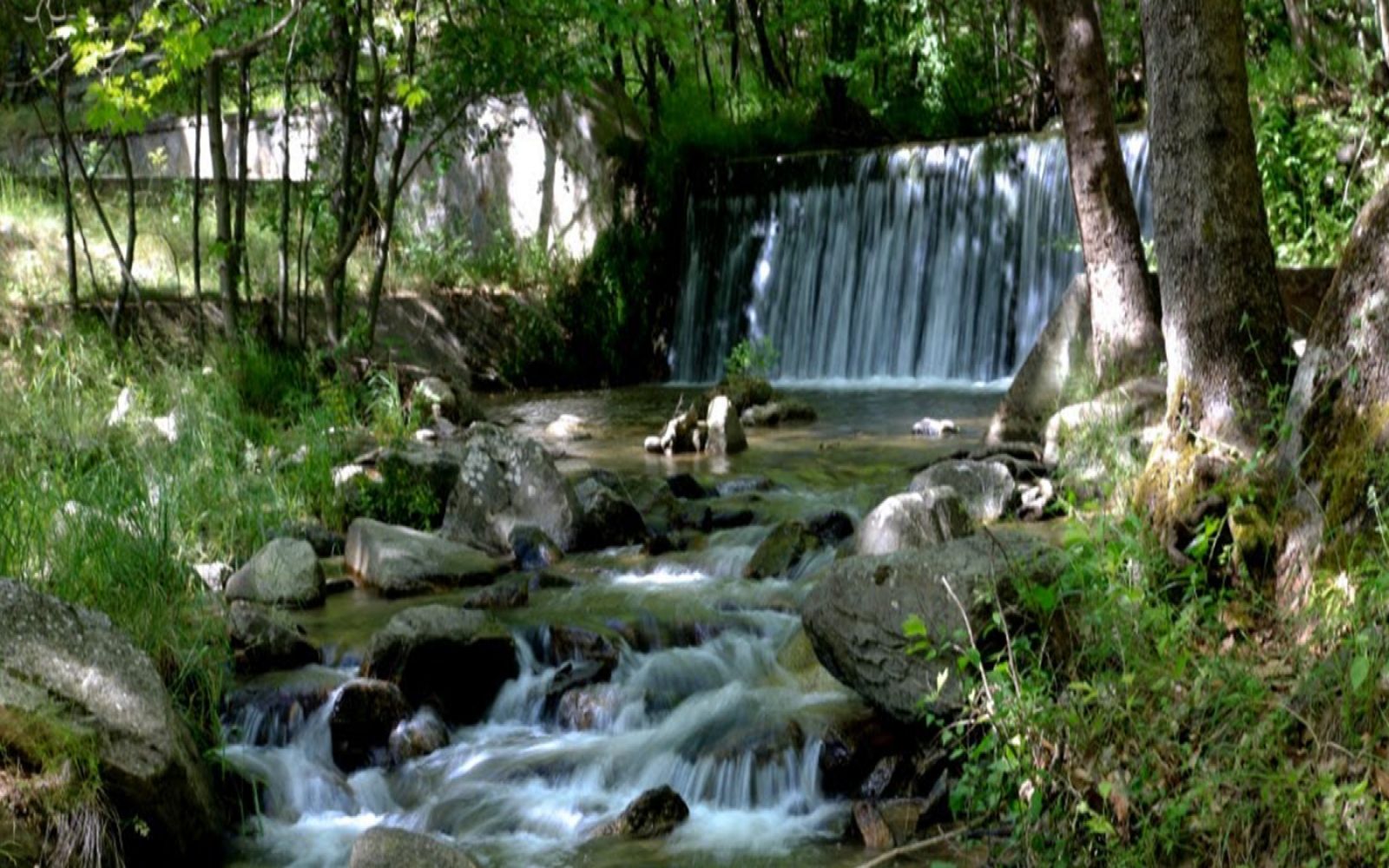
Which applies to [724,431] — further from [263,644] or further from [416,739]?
[416,739]

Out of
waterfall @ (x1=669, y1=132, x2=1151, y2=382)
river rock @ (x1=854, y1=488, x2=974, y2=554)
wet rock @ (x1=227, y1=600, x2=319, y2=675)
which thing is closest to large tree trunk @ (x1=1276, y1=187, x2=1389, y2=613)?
river rock @ (x1=854, y1=488, x2=974, y2=554)

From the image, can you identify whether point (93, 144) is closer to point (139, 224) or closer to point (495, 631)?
point (139, 224)

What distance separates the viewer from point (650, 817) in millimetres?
4988

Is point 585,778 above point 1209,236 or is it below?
below

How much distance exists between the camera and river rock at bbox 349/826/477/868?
169 inches

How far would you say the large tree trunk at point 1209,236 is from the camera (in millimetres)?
5543

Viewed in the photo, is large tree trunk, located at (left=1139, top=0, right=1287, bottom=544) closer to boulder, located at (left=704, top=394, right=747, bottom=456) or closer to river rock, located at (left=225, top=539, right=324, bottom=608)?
river rock, located at (left=225, top=539, right=324, bottom=608)

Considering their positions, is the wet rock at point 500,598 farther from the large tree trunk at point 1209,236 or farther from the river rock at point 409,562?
the large tree trunk at point 1209,236

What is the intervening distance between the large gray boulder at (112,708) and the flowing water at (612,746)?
372mm

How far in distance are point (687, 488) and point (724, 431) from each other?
191cm

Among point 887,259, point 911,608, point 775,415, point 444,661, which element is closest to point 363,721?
point 444,661

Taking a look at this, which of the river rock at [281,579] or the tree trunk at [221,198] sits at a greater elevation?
the tree trunk at [221,198]

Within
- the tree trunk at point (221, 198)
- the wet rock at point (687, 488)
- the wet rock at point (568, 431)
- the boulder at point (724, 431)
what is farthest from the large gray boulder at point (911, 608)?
the wet rock at point (568, 431)

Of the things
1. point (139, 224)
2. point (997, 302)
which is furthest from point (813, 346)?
point (139, 224)
